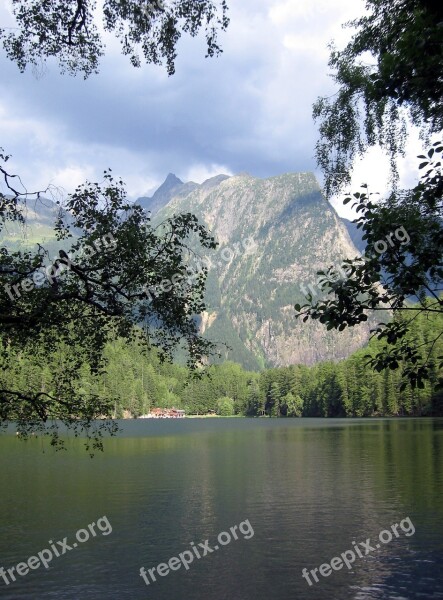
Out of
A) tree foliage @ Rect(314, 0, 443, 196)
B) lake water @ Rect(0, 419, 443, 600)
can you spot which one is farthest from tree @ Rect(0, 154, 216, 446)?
lake water @ Rect(0, 419, 443, 600)

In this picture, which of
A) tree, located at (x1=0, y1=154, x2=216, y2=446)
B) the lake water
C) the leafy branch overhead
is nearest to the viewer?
the leafy branch overhead

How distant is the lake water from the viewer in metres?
21.0

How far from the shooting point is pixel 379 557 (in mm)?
24078

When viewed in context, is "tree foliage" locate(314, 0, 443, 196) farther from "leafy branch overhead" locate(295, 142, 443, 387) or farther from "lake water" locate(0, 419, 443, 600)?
"lake water" locate(0, 419, 443, 600)

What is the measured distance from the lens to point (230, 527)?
29.7 meters

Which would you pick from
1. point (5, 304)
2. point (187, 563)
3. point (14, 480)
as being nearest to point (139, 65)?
point (5, 304)

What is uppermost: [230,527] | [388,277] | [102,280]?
[102,280]

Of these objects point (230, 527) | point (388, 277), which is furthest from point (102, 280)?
point (230, 527)

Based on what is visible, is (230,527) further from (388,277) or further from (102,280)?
(388,277)

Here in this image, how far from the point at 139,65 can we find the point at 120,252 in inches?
151

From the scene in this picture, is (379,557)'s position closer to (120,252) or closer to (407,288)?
(120,252)

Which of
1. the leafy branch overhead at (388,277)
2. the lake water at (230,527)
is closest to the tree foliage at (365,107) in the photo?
the leafy branch overhead at (388,277)

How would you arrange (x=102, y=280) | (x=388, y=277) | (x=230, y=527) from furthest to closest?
(x=230, y=527), (x=102, y=280), (x=388, y=277)

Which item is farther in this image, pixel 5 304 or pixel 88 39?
pixel 5 304
